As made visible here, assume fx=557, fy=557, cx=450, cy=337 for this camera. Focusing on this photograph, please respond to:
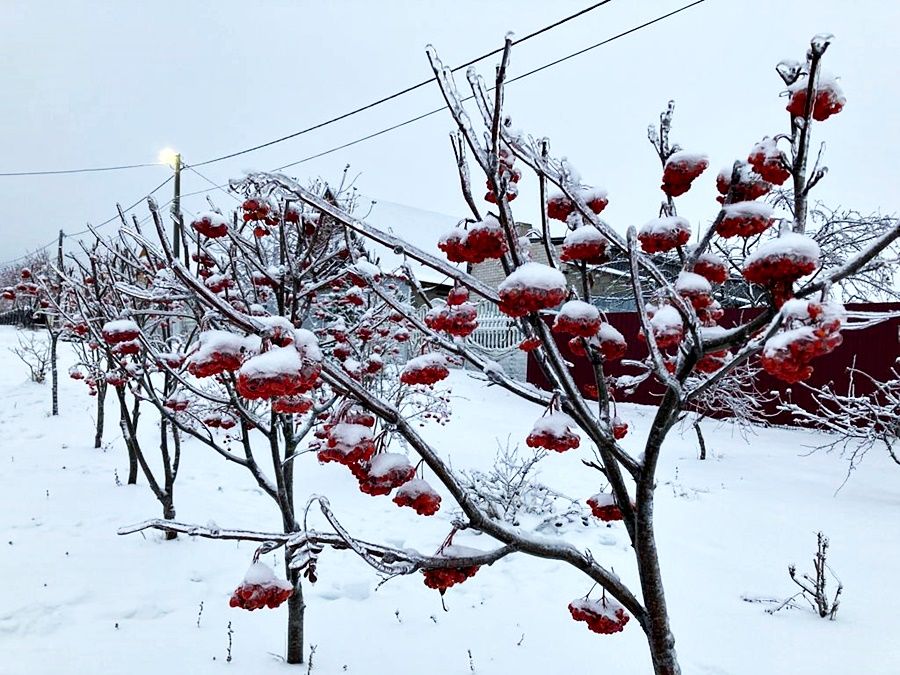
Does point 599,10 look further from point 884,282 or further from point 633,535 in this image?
point 884,282

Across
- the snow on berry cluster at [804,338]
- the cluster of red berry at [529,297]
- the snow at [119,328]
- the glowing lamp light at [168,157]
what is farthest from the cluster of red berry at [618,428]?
the glowing lamp light at [168,157]

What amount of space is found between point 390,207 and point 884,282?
2195 cm

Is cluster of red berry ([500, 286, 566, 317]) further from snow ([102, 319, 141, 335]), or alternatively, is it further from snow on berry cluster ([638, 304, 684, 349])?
snow ([102, 319, 141, 335])

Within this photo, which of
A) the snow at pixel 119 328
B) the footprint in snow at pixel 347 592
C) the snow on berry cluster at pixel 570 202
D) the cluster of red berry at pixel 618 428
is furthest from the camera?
the footprint in snow at pixel 347 592

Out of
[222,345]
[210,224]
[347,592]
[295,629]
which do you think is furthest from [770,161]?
[347,592]

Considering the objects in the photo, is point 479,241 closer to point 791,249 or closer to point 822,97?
point 791,249

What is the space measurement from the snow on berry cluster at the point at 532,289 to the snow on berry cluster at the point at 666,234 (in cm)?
33

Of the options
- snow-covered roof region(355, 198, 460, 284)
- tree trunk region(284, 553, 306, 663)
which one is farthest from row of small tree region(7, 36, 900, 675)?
snow-covered roof region(355, 198, 460, 284)

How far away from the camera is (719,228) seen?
4.66ft

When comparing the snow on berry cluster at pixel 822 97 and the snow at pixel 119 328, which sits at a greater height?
the snow on berry cluster at pixel 822 97

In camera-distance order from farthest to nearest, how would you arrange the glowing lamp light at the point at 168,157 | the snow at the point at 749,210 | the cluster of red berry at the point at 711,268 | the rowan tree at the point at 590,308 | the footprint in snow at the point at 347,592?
the glowing lamp light at the point at 168,157
the footprint in snow at the point at 347,592
the cluster of red berry at the point at 711,268
the snow at the point at 749,210
the rowan tree at the point at 590,308

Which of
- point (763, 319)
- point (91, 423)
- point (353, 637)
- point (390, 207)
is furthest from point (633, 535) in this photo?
point (390, 207)

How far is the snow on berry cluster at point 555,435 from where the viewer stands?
1613 millimetres

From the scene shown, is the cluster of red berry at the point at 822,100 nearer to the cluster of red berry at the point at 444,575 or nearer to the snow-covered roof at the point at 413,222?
the cluster of red berry at the point at 444,575
